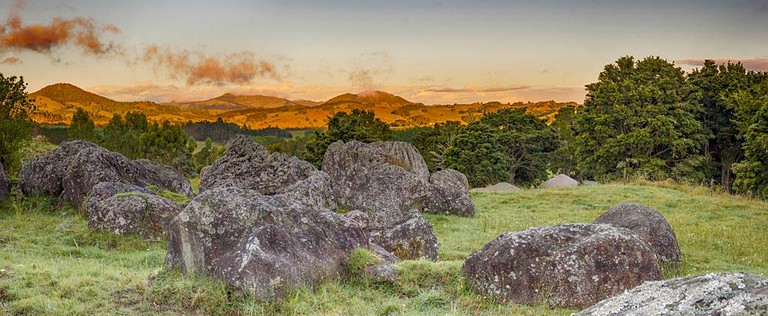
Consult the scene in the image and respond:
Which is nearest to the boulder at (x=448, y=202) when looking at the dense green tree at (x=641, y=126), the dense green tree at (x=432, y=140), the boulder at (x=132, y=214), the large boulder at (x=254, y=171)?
the large boulder at (x=254, y=171)

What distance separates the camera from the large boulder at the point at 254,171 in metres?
24.1

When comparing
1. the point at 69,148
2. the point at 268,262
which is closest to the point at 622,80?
the point at 69,148

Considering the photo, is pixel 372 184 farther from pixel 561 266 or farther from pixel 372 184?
pixel 561 266

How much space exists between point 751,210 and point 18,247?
3130cm

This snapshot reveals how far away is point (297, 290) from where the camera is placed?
29.2 ft

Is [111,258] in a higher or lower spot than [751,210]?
higher

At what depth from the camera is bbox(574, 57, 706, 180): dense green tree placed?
4981 cm

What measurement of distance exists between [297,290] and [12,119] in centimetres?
2591

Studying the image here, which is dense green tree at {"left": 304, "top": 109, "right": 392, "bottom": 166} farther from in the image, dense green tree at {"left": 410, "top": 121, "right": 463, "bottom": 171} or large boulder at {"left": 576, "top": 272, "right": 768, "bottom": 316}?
large boulder at {"left": 576, "top": 272, "right": 768, "bottom": 316}

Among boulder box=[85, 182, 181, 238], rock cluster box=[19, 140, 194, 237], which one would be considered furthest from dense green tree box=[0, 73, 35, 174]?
boulder box=[85, 182, 181, 238]

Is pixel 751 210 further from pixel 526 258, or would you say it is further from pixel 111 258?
pixel 111 258

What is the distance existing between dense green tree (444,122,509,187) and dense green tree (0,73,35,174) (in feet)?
149

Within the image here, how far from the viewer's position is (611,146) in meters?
51.6

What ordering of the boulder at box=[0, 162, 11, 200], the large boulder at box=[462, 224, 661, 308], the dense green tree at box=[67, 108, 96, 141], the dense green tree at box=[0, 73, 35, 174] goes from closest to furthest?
the large boulder at box=[462, 224, 661, 308] < the boulder at box=[0, 162, 11, 200] < the dense green tree at box=[0, 73, 35, 174] < the dense green tree at box=[67, 108, 96, 141]
